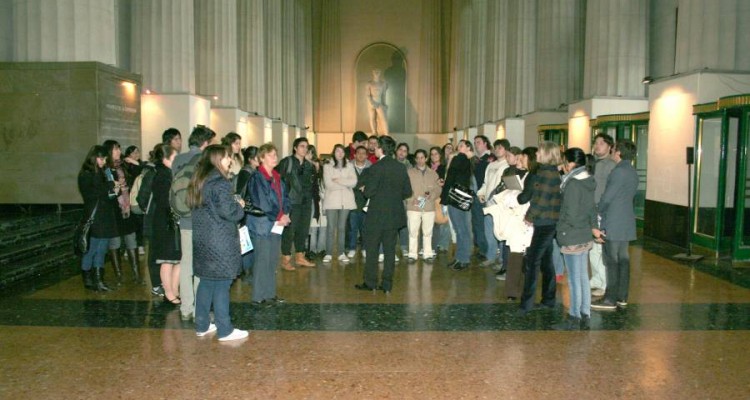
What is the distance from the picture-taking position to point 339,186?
10.4 m

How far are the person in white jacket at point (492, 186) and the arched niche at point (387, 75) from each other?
33614 mm

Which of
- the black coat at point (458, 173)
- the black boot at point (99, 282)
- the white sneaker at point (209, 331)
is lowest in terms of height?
the white sneaker at point (209, 331)

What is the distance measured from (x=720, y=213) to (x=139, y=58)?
11999 mm

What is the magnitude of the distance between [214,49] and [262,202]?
13857 mm

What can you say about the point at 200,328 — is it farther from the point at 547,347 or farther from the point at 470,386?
the point at 547,347

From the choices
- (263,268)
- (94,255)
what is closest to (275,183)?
(263,268)

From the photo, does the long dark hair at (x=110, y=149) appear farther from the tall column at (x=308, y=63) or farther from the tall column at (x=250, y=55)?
the tall column at (x=308, y=63)

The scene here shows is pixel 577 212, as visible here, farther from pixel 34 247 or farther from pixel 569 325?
pixel 34 247

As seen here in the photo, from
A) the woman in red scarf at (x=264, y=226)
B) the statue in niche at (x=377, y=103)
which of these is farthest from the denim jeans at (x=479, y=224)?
the statue in niche at (x=377, y=103)

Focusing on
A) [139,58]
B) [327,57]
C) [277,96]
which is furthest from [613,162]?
[327,57]

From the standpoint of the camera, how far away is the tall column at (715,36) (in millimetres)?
11469

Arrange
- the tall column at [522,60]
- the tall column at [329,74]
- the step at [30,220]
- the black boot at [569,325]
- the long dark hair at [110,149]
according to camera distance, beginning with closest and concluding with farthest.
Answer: the black boot at [569,325]
the long dark hair at [110,149]
the step at [30,220]
the tall column at [522,60]
the tall column at [329,74]

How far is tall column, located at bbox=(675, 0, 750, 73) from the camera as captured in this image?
11.5m

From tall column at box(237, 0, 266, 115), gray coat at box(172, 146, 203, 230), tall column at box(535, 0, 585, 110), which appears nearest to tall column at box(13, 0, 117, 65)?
gray coat at box(172, 146, 203, 230)
